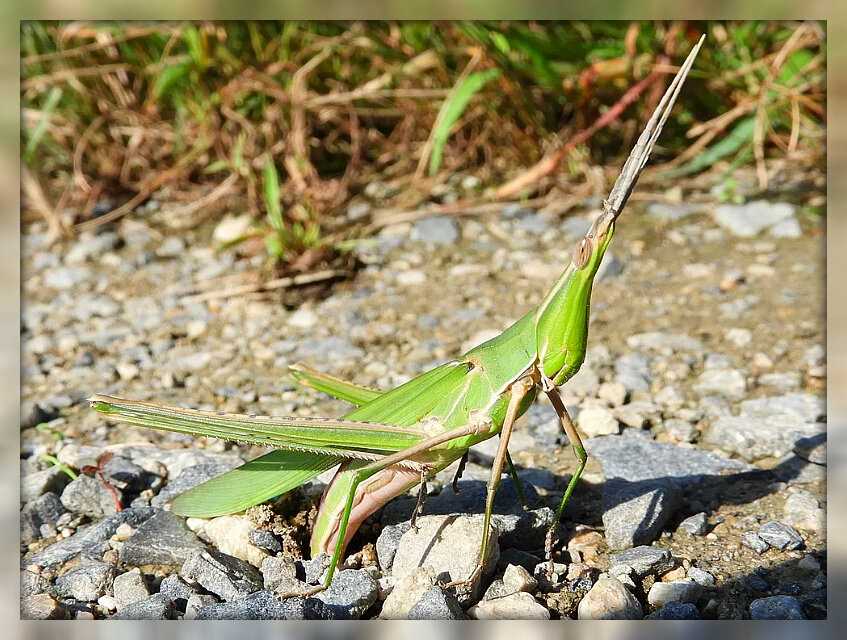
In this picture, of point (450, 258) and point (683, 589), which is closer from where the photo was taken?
point (683, 589)

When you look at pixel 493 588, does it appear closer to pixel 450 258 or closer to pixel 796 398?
pixel 796 398

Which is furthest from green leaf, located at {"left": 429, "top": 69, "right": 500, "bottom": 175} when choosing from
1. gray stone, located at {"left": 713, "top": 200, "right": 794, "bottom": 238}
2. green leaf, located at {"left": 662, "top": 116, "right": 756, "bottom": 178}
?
gray stone, located at {"left": 713, "top": 200, "right": 794, "bottom": 238}

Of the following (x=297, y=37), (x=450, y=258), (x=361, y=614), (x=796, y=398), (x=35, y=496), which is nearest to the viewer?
(x=361, y=614)

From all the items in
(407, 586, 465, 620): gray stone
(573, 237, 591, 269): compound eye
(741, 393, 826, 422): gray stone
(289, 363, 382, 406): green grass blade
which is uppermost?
(573, 237, 591, 269): compound eye

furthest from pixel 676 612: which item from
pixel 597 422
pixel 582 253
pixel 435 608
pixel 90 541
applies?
pixel 90 541

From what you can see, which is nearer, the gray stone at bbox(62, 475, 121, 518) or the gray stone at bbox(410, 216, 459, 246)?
the gray stone at bbox(62, 475, 121, 518)

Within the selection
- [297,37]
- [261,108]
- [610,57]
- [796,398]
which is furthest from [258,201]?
[796,398]

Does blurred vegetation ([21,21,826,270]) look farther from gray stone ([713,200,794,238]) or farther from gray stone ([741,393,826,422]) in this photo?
gray stone ([741,393,826,422])

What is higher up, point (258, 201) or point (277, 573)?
point (258, 201)
